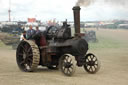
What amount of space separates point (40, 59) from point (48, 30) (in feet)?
3.60

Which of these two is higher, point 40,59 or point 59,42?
point 59,42

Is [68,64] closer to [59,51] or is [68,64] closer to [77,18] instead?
[59,51]

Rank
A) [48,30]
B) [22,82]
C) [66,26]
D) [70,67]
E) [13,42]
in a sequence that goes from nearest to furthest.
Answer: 1. [22,82]
2. [70,67]
3. [66,26]
4. [48,30]
5. [13,42]

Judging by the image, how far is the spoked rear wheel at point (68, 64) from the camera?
26.3ft

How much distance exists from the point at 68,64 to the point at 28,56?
73.2 inches

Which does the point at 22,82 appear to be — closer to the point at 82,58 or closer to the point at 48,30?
the point at 82,58

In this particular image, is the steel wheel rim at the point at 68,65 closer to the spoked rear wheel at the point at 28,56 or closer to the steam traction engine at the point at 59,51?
the steam traction engine at the point at 59,51

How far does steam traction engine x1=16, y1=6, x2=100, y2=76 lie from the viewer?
28.0 feet

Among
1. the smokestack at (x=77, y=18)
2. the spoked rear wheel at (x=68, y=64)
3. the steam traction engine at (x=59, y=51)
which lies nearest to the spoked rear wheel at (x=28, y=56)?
the steam traction engine at (x=59, y=51)

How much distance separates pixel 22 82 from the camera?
277 inches

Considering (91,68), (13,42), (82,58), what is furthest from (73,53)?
(13,42)

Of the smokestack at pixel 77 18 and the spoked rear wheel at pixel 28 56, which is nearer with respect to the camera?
the smokestack at pixel 77 18

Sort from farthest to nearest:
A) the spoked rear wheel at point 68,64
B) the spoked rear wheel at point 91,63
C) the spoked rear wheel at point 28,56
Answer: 1. the spoked rear wheel at point 28,56
2. the spoked rear wheel at point 91,63
3. the spoked rear wheel at point 68,64

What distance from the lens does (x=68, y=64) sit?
823 centimetres
